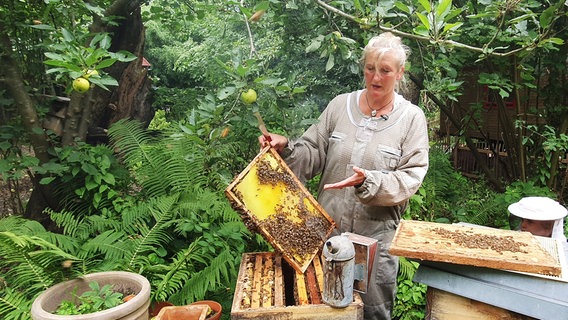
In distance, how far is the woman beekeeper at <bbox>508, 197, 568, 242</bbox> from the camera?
9.31ft

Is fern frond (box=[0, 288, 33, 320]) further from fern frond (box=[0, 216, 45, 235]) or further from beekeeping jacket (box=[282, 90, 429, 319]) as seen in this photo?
beekeeping jacket (box=[282, 90, 429, 319])

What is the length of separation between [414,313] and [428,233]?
2.30 m

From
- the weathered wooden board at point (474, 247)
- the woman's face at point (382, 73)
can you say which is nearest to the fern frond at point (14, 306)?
the weathered wooden board at point (474, 247)

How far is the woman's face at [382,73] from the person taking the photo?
2258 mm

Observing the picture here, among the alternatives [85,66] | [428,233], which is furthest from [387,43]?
[85,66]

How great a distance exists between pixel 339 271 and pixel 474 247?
0.62m

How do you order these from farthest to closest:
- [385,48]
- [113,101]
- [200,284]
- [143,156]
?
[113,101], [143,156], [200,284], [385,48]

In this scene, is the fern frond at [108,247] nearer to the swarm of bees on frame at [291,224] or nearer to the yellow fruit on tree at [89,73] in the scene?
the yellow fruit on tree at [89,73]

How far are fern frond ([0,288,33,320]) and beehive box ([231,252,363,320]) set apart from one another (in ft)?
5.20

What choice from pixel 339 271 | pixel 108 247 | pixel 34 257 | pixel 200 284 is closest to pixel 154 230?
pixel 108 247

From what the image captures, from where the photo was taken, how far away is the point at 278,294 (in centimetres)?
196

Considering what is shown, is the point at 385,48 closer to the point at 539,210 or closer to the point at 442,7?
the point at 442,7

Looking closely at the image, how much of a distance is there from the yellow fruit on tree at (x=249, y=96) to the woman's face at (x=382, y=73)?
66 cm

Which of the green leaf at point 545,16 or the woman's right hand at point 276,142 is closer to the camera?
the woman's right hand at point 276,142
